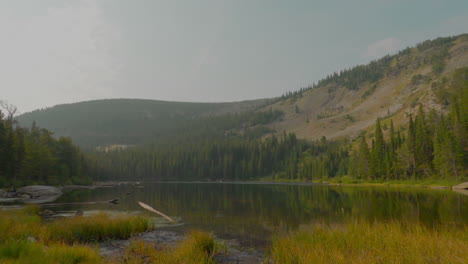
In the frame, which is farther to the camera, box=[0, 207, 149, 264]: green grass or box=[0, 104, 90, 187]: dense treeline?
box=[0, 104, 90, 187]: dense treeline

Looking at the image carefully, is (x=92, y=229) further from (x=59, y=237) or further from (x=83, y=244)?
(x=83, y=244)

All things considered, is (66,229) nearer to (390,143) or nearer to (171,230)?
(171,230)

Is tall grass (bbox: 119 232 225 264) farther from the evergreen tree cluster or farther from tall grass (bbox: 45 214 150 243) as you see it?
the evergreen tree cluster

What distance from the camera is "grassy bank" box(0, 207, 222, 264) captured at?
35.9ft

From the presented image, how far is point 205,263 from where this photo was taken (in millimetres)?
12836

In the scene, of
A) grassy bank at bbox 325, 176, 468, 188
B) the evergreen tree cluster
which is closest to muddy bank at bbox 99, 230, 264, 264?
grassy bank at bbox 325, 176, 468, 188

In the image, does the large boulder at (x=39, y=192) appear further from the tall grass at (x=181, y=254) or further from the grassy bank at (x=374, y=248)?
the grassy bank at (x=374, y=248)

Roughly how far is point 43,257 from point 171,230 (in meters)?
15.2

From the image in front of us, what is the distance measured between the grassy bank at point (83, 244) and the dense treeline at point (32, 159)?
5559 cm

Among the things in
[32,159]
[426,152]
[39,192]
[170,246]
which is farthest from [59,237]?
[426,152]

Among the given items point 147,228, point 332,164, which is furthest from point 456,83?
point 147,228

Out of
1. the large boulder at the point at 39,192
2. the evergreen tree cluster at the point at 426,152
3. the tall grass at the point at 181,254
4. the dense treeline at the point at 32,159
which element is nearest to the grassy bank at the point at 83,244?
the tall grass at the point at 181,254

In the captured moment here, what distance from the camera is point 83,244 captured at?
57.1ft

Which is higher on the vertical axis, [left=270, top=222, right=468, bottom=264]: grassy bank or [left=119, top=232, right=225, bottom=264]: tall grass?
[left=270, top=222, right=468, bottom=264]: grassy bank
